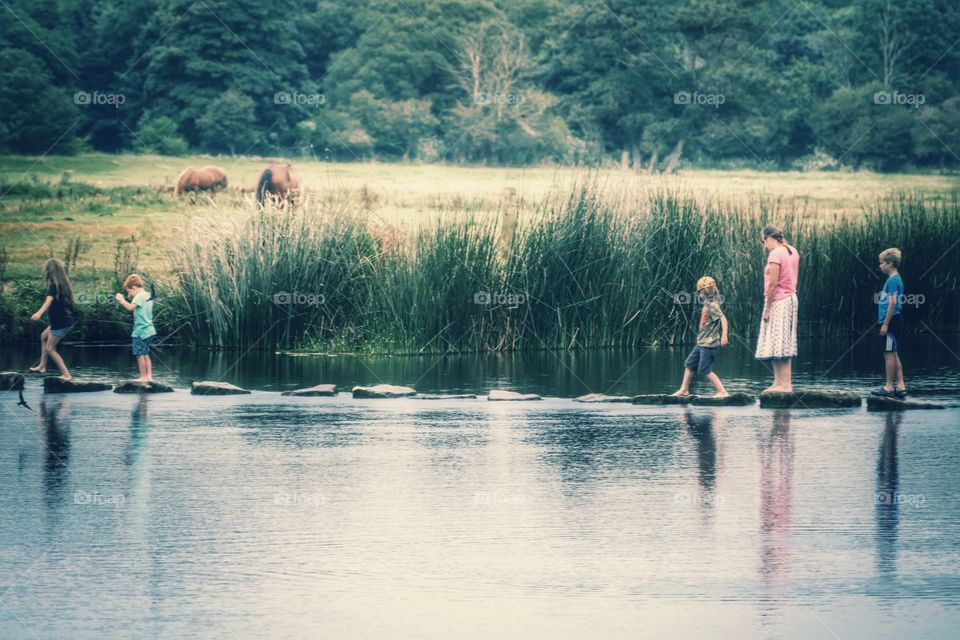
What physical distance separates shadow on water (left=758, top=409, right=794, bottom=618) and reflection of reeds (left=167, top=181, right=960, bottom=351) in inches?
291

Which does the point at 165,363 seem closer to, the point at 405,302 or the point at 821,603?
the point at 405,302

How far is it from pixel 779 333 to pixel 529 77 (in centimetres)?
6696

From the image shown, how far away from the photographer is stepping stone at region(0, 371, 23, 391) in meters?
15.5

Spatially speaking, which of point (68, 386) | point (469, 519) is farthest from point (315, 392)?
point (469, 519)

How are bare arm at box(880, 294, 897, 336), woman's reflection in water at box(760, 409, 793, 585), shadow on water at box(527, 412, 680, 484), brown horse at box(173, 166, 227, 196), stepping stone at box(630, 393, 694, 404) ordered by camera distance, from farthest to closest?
brown horse at box(173, 166, 227, 196) < bare arm at box(880, 294, 897, 336) < stepping stone at box(630, 393, 694, 404) < shadow on water at box(527, 412, 680, 484) < woman's reflection in water at box(760, 409, 793, 585)

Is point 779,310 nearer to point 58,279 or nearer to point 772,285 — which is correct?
point 772,285

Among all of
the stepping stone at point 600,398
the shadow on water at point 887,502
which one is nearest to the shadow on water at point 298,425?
the stepping stone at point 600,398

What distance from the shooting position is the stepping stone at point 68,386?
50.8 ft

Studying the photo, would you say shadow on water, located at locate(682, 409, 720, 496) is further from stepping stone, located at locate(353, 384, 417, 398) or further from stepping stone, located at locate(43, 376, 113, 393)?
stepping stone, located at locate(43, 376, 113, 393)

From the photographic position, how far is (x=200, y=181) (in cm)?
4331

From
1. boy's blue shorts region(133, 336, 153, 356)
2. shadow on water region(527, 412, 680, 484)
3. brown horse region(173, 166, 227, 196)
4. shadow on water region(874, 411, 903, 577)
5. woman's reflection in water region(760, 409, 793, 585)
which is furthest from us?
brown horse region(173, 166, 227, 196)

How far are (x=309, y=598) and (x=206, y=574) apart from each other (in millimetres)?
753

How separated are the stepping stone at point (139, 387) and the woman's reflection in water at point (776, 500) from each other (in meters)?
6.40

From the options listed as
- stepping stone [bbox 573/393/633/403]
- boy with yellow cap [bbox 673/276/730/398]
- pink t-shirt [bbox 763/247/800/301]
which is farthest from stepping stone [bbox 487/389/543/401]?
→ pink t-shirt [bbox 763/247/800/301]
